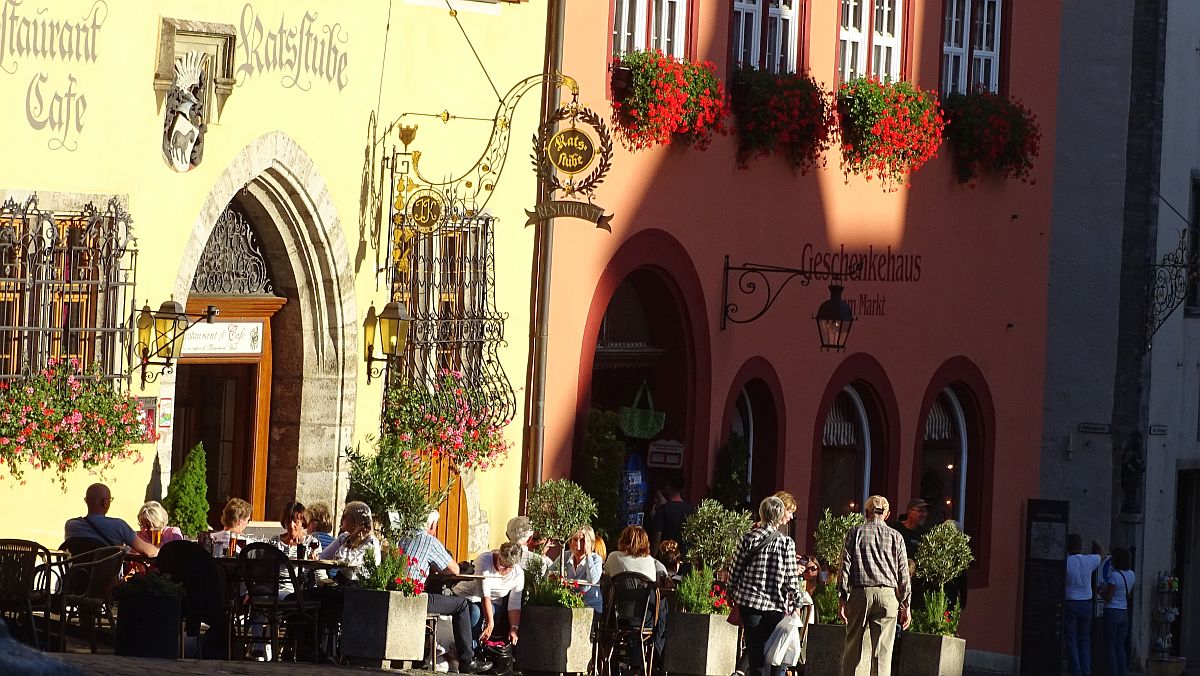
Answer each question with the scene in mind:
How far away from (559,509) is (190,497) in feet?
10.0

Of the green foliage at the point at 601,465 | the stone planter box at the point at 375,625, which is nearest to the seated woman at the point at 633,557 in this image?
the stone planter box at the point at 375,625

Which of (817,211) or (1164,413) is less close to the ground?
(817,211)

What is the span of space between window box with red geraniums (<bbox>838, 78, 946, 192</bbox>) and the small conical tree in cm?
758

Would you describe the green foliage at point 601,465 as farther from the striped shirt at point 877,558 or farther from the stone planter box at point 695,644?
the stone planter box at point 695,644

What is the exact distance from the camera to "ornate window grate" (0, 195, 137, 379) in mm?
12312

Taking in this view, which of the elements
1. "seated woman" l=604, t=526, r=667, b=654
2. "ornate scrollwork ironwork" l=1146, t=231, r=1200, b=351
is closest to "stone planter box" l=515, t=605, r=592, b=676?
"seated woman" l=604, t=526, r=667, b=654

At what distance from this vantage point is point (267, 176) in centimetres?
1403

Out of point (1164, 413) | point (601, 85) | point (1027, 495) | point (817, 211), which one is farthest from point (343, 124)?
point (1164, 413)

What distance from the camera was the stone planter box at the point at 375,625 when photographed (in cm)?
1195

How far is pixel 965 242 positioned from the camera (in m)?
21.5

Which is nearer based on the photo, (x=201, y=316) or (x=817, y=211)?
(x=201, y=316)

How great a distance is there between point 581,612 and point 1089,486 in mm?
12351

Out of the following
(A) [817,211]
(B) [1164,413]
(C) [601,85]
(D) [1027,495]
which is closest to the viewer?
(C) [601,85]

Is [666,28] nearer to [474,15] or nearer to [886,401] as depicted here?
[474,15]
